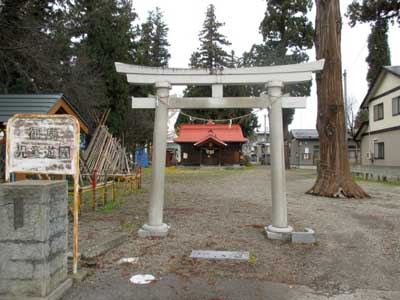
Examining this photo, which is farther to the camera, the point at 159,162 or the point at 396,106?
the point at 396,106

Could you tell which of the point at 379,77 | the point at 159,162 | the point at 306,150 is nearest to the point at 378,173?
the point at 379,77

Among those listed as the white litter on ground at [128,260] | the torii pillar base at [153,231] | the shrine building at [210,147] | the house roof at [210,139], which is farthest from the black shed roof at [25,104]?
the shrine building at [210,147]

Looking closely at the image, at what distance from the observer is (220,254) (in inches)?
204

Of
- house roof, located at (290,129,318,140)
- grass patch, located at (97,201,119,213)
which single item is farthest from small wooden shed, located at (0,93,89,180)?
house roof, located at (290,129,318,140)

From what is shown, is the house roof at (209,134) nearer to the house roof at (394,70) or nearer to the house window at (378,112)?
the house window at (378,112)

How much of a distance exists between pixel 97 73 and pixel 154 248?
1451 centimetres

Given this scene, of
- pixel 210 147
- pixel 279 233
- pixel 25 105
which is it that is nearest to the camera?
pixel 279 233

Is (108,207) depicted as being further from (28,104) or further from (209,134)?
(209,134)

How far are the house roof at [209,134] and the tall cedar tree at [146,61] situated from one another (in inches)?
143

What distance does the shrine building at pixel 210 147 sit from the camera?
32.9m

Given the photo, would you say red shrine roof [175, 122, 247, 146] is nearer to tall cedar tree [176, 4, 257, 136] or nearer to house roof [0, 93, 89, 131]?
tall cedar tree [176, 4, 257, 136]

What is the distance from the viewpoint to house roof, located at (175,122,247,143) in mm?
33062

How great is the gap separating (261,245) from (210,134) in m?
26.3

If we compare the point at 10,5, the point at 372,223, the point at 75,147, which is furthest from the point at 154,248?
the point at 10,5
